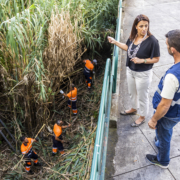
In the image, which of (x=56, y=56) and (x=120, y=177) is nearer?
(x=120, y=177)

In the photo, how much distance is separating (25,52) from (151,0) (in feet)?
22.1

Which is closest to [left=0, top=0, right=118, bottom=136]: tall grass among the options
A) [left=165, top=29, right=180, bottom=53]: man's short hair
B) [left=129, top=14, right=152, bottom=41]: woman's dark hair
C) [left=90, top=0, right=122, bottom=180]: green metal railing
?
[left=90, top=0, right=122, bottom=180]: green metal railing

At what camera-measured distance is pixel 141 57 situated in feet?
8.25

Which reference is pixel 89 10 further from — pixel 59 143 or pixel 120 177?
pixel 120 177

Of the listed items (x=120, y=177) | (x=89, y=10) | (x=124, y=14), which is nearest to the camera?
(x=120, y=177)

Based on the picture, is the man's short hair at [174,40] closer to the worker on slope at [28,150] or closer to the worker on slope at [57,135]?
the worker on slope at [57,135]

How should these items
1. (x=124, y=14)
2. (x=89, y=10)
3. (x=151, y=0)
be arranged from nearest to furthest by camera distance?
(x=89, y=10) → (x=124, y=14) → (x=151, y=0)

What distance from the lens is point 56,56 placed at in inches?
137

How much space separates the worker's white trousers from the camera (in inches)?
106

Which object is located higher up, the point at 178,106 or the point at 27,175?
the point at 178,106

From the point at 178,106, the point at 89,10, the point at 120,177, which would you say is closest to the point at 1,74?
A: the point at 120,177

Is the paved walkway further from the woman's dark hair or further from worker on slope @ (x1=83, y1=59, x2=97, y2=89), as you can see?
the woman's dark hair

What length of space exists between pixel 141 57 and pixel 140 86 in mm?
440

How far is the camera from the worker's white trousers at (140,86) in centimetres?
269
